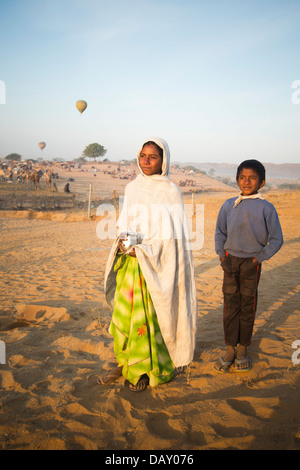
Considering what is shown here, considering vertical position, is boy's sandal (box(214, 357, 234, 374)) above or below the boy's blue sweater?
below

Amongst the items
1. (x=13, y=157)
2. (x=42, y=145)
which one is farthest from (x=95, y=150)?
(x=42, y=145)

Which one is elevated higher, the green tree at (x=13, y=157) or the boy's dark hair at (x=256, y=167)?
the green tree at (x=13, y=157)

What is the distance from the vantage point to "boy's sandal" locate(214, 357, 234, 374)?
250cm

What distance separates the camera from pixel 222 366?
252 centimetres

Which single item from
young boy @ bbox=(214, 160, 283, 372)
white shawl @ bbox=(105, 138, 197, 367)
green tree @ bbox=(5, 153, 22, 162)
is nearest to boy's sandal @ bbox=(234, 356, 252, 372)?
young boy @ bbox=(214, 160, 283, 372)

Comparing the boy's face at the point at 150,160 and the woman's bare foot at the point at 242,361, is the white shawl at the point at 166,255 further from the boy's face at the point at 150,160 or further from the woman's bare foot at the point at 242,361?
the woman's bare foot at the point at 242,361

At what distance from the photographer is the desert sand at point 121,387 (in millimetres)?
1786

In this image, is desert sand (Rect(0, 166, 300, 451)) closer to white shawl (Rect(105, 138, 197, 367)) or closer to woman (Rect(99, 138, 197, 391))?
woman (Rect(99, 138, 197, 391))

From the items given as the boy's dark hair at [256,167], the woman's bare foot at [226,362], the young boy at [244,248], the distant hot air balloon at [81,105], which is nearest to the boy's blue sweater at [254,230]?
the young boy at [244,248]

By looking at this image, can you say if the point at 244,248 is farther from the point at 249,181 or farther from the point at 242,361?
the point at 242,361

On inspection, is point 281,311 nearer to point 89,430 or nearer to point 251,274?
point 251,274

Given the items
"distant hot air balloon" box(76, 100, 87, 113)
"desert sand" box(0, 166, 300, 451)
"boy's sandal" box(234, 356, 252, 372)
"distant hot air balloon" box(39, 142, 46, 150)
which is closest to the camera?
"desert sand" box(0, 166, 300, 451)

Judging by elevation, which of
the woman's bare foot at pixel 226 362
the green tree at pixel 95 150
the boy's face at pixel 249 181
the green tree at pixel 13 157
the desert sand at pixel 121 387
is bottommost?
the desert sand at pixel 121 387

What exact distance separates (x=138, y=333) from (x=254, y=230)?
128 centimetres
